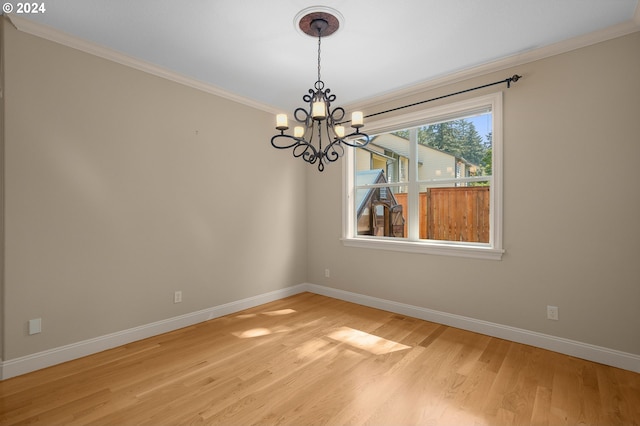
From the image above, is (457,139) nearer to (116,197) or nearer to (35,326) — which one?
(116,197)

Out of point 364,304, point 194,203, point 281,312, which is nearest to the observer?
point 194,203

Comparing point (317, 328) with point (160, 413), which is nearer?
point (160, 413)

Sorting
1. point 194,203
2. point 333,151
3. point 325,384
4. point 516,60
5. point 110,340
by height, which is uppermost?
point 516,60

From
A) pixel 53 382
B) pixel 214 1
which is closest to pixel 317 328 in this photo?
pixel 53 382

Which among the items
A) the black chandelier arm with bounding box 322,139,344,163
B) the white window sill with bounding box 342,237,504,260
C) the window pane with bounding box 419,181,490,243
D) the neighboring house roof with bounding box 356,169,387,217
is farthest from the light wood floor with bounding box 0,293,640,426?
the neighboring house roof with bounding box 356,169,387,217

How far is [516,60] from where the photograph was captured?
2.95 m

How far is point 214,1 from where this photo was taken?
2158mm

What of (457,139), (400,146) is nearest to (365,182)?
(400,146)

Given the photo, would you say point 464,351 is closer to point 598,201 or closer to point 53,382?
point 598,201

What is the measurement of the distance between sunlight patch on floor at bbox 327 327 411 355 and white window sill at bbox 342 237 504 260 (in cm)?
111

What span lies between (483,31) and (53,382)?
4263 millimetres

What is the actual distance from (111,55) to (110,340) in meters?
2.58

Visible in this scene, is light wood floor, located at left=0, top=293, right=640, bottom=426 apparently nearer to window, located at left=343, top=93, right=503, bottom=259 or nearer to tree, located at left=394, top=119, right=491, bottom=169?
window, located at left=343, top=93, right=503, bottom=259

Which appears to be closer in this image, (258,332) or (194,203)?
(258,332)
